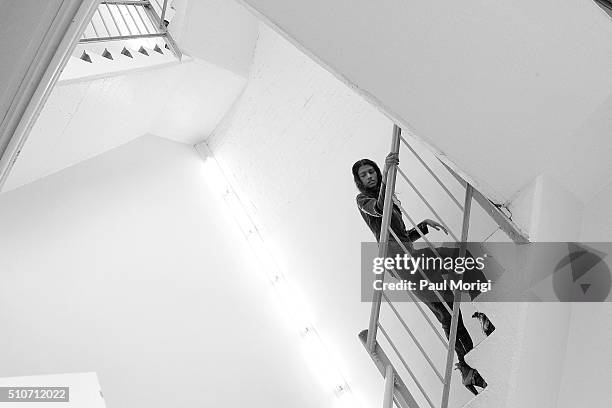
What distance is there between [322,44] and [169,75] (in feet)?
13.0

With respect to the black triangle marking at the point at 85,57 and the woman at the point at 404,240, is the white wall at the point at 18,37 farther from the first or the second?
the black triangle marking at the point at 85,57

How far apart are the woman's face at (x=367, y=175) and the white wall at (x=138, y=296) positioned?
220 centimetres

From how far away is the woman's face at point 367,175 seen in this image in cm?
427

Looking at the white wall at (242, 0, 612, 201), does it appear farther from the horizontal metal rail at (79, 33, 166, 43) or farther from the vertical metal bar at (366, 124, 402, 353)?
the horizontal metal rail at (79, 33, 166, 43)

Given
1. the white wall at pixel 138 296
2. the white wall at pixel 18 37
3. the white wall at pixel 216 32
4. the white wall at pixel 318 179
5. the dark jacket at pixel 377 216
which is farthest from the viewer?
the white wall at pixel 216 32

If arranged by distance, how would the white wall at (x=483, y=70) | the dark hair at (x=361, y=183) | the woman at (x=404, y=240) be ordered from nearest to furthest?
1. the white wall at (x=483, y=70)
2. the woman at (x=404, y=240)
3. the dark hair at (x=361, y=183)

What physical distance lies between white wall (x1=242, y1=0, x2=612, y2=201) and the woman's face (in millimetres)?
1083

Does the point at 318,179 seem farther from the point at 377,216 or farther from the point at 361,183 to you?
the point at 377,216

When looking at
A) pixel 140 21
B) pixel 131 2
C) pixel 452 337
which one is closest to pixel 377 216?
pixel 452 337

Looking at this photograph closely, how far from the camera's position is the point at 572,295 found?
3391mm

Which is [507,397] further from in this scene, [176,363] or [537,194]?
[176,363]

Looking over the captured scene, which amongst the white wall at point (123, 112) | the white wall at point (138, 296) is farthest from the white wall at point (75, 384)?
the white wall at point (123, 112)

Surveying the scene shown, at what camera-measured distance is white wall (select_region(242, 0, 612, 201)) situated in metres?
2.84

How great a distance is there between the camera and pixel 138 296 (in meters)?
5.67
